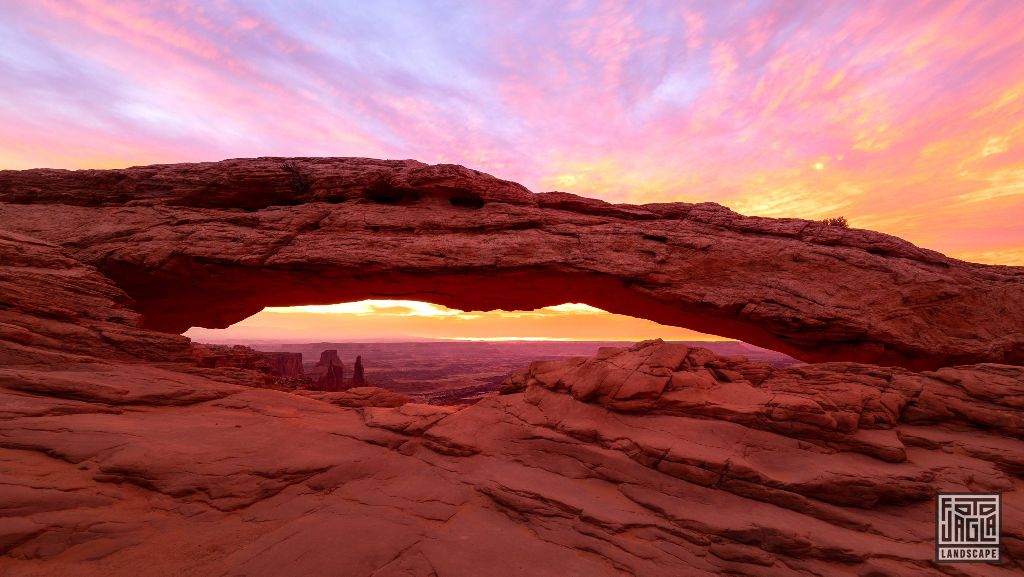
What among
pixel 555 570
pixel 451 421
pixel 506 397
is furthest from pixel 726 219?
pixel 555 570

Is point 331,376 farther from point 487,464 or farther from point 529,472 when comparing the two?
point 529,472

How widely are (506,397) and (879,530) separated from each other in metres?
8.52

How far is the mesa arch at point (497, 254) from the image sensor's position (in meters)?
13.0

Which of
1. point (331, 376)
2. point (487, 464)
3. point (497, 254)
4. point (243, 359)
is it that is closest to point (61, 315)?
point (497, 254)

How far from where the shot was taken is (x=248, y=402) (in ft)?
36.1

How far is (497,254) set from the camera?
14.0m

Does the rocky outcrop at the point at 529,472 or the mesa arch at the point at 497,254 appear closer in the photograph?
the rocky outcrop at the point at 529,472

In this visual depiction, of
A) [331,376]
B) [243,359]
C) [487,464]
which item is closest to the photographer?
[487,464]

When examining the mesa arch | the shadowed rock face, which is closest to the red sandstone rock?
the mesa arch

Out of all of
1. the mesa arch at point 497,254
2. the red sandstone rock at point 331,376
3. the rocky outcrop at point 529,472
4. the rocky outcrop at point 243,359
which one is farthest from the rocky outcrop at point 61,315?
the red sandstone rock at point 331,376

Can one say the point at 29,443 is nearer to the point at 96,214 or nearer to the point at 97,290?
the point at 97,290

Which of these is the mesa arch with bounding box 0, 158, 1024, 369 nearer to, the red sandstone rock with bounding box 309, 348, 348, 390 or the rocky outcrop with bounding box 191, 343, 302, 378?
the rocky outcrop with bounding box 191, 343, 302, 378

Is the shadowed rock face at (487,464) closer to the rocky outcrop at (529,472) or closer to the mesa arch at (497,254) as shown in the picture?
the rocky outcrop at (529,472)

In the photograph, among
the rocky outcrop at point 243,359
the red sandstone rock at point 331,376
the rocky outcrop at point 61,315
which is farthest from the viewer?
the red sandstone rock at point 331,376
